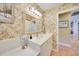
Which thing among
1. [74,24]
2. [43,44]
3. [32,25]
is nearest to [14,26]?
[32,25]

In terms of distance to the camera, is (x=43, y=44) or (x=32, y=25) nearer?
(x=43, y=44)

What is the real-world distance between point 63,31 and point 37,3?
59 centimetres

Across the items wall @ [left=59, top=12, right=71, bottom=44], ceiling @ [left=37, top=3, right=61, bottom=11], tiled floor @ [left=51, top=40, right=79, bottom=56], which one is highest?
ceiling @ [left=37, top=3, right=61, bottom=11]

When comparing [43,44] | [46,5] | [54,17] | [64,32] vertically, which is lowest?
[43,44]

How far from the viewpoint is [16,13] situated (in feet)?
5.26

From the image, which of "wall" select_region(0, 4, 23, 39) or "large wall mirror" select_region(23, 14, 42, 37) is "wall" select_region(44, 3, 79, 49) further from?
"wall" select_region(0, 4, 23, 39)

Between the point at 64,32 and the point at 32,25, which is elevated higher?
the point at 32,25

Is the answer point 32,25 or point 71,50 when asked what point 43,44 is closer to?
point 32,25

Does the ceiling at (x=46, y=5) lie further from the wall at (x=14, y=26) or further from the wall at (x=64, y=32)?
the wall at (x=14, y=26)

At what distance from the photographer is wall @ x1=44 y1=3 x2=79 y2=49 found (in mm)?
1664

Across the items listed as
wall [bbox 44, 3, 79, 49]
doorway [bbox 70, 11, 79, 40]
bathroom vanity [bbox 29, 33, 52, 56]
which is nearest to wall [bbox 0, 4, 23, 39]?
bathroom vanity [bbox 29, 33, 52, 56]

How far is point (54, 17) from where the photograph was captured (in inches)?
66.6

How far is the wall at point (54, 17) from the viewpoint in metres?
1.66

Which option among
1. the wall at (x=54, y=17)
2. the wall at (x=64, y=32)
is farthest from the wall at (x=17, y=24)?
the wall at (x=64, y=32)
